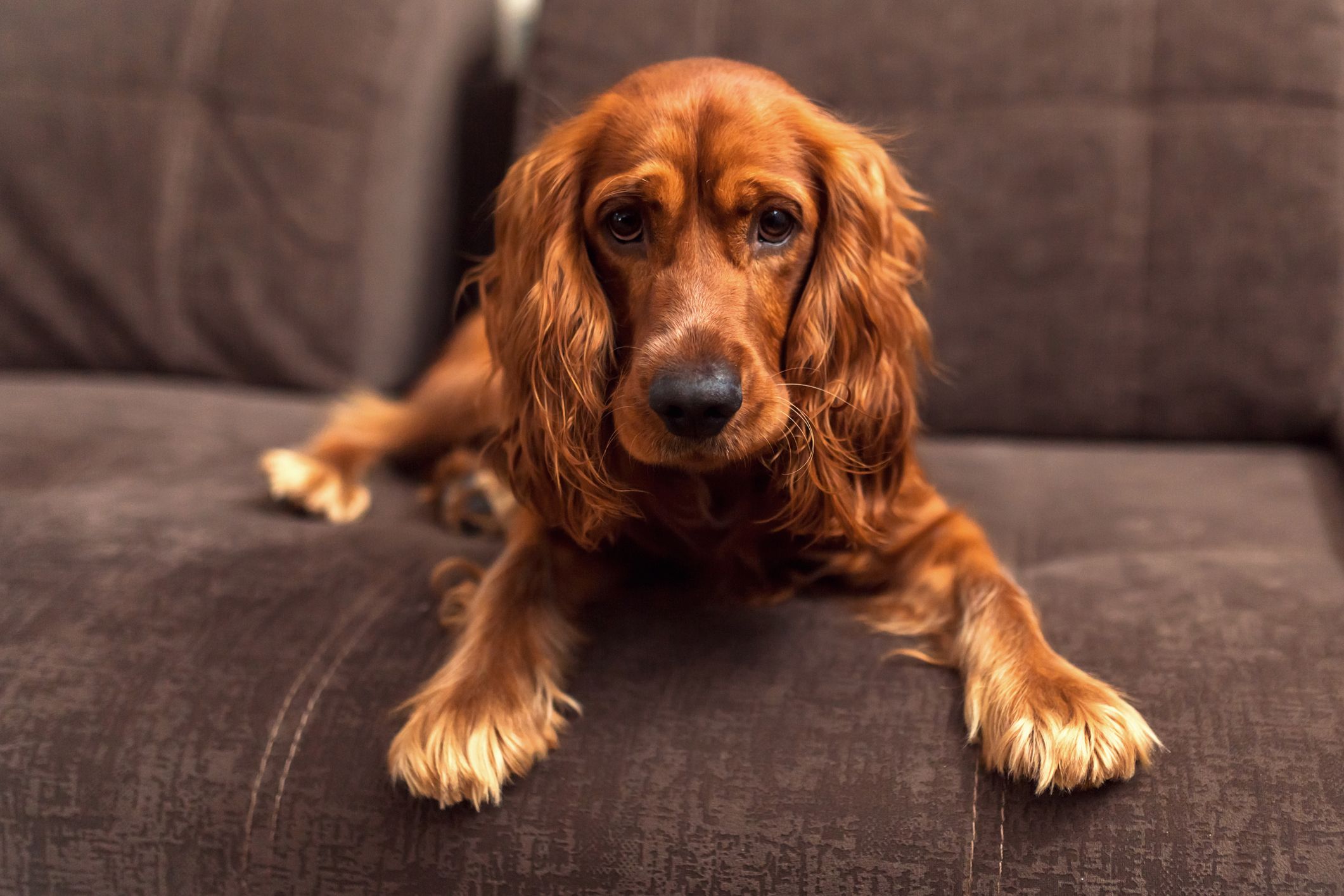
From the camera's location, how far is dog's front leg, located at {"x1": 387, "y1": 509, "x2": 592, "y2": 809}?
1209mm

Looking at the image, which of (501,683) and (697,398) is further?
(501,683)

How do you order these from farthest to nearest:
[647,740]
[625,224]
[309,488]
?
[309,488], [625,224], [647,740]

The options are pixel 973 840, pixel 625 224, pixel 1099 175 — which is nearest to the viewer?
pixel 973 840

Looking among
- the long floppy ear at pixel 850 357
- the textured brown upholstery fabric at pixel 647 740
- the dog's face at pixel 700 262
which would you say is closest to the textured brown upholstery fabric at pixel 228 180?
the textured brown upholstery fabric at pixel 647 740

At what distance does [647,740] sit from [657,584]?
0.39m

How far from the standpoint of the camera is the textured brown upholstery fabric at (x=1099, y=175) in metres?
2.20

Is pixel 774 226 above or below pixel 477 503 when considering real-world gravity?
above

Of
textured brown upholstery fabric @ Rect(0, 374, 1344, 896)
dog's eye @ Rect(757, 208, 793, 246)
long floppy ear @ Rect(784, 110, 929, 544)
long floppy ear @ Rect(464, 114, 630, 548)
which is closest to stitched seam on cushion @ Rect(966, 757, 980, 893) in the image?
textured brown upholstery fabric @ Rect(0, 374, 1344, 896)

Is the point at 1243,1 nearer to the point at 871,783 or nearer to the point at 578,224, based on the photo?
the point at 578,224

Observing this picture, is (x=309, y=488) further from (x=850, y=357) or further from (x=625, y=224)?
(x=850, y=357)

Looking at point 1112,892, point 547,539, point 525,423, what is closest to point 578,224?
point 525,423

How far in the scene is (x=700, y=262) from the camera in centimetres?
135

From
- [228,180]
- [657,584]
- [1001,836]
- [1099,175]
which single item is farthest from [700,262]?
[228,180]

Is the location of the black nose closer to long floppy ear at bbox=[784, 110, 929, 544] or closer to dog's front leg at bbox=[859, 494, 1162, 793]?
long floppy ear at bbox=[784, 110, 929, 544]
